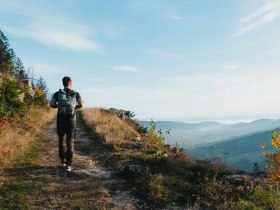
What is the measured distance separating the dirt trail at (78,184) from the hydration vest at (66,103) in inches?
64.8

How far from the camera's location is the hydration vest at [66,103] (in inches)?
374

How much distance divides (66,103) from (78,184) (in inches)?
89.5

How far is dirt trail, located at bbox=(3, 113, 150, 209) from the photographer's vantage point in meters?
7.29

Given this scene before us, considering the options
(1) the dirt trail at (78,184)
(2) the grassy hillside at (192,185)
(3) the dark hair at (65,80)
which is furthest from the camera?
(3) the dark hair at (65,80)

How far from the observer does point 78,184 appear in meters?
8.55

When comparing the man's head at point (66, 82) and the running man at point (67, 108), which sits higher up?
the man's head at point (66, 82)

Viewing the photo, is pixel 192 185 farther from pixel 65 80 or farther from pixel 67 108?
pixel 65 80

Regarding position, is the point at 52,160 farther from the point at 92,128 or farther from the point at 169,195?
the point at 92,128

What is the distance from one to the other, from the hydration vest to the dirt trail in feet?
5.40

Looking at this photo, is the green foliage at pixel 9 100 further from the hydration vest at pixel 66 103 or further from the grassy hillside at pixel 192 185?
the grassy hillside at pixel 192 185

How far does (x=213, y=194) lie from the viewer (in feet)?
26.3

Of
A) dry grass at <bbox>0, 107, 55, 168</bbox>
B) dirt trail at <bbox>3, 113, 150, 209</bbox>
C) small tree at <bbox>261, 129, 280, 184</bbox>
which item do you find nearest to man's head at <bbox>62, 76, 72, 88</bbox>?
dirt trail at <bbox>3, 113, 150, 209</bbox>

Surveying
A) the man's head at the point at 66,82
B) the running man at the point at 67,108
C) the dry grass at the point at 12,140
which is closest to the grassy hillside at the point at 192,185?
the running man at the point at 67,108

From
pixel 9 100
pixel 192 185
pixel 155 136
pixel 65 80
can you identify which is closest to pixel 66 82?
pixel 65 80
